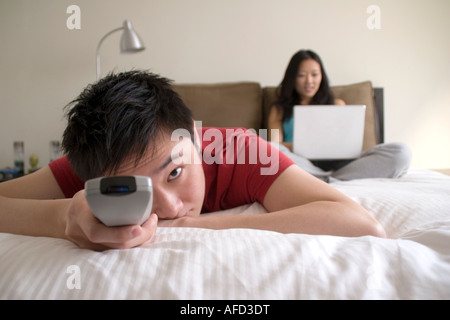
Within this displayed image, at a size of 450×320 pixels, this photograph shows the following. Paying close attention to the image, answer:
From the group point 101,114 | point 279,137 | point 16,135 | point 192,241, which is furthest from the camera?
point 16,135

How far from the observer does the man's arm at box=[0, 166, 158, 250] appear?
0.35m

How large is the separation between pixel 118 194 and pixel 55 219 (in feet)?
0.91

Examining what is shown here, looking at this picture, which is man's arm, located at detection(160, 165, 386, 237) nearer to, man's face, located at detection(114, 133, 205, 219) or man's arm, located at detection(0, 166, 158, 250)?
man's face, located at detection(114, 133, 205, 219)

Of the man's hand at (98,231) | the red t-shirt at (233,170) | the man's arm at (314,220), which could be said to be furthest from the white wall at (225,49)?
the man's hand at (98,231)

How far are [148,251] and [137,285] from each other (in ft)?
0.20

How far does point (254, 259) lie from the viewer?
0.32m

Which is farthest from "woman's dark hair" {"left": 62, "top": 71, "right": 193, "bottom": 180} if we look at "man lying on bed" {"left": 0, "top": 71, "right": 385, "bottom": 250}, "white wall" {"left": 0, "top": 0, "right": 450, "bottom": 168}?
"white wall" {"left": 0, "top": 0, "right": 450, "bottom": 168}

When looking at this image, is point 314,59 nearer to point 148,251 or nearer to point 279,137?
point 279,137

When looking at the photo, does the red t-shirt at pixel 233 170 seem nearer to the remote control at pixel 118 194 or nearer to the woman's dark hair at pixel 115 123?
the woman's dark hair at pixel 115 123

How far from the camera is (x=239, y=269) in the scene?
30 cm

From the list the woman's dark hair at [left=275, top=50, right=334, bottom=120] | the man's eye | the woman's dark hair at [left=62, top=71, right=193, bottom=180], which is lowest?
the man's eye

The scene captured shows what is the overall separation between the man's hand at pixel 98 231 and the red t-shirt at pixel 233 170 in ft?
1.02

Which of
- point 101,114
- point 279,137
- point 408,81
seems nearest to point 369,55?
point 408,81
